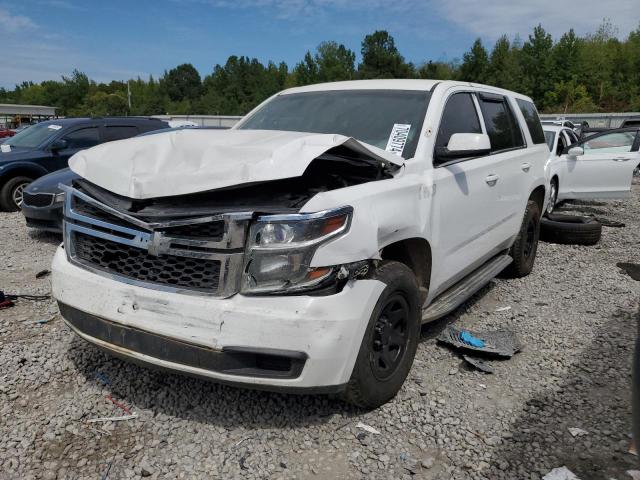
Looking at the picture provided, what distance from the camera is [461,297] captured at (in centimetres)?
362

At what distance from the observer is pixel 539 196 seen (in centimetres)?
560

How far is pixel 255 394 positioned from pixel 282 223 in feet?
3.99

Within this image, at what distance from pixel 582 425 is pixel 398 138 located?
6.39ft

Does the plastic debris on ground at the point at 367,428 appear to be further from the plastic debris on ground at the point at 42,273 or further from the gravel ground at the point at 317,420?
the plastic debris on ground at the point at 42,273

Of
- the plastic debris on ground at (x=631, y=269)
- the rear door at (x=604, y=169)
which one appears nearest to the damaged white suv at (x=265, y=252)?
the plastic debris on ground at (x=631, y=269)

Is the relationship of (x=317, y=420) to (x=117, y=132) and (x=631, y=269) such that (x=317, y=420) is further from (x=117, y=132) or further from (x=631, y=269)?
(x=117, y=132)

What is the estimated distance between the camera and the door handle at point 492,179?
3.92 meters

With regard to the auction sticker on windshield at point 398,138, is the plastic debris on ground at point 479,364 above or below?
below

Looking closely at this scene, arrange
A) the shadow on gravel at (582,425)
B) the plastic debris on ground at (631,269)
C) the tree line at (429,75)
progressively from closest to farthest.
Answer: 1. the shadow on gravel at (582,425)
2. the plastic debris on ground at (631,269)
3. the tree line at (429,75)

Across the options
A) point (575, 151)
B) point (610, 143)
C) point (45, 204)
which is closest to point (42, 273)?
point (45, 204)

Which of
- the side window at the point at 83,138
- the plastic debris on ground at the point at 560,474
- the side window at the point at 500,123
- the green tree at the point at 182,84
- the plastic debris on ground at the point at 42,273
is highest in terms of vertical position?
the green tree at the point at 182,84

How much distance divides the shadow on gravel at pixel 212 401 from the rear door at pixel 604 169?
8.25 m

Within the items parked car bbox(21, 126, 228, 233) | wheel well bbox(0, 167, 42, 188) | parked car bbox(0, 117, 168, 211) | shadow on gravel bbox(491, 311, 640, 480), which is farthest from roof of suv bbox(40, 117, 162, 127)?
shadow on gravel bbox(491, 311, 640, 480)

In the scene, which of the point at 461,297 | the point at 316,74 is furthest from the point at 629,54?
the point at 461,297
